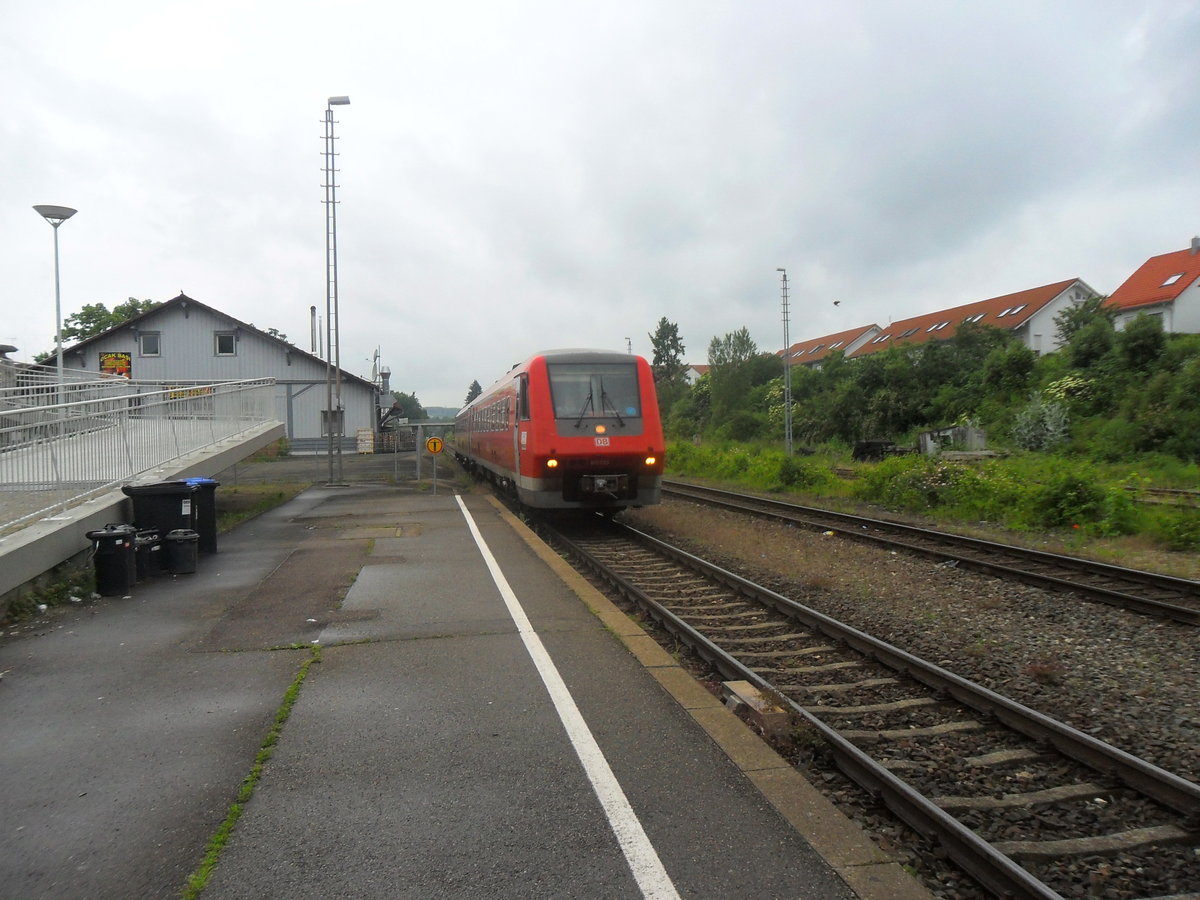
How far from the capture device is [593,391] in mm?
12812

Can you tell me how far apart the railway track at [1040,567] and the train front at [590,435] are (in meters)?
3.25

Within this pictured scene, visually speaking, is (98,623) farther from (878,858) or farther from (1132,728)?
(1132,728)

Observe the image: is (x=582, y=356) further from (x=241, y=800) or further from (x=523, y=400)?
(x=241, y=800)

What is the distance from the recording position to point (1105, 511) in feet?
42.4

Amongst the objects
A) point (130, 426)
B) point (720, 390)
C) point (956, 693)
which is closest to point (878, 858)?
point (956, 693)

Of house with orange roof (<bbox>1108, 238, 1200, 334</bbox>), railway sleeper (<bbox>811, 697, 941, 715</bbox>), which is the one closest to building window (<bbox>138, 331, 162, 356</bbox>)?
railway sleeper (<bbox>811, 697, 941, 715</bbox>)

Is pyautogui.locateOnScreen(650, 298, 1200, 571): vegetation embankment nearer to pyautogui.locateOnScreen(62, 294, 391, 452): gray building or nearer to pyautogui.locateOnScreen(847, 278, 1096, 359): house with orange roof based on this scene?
pyautogui.locateOnScreen(847, 278, 1096, 359): house with orange roof

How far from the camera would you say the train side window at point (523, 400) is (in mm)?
13070

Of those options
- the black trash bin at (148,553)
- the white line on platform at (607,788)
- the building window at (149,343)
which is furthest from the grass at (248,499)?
the building window at (149,343)

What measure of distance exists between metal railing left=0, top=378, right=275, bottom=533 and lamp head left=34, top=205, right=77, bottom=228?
298 cm

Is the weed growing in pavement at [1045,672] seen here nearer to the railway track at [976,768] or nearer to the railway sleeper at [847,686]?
the railway track at [976,768]

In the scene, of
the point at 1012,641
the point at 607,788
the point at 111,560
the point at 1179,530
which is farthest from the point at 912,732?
the point at 1179,530

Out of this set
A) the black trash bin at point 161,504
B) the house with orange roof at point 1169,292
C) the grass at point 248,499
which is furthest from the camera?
the house with orange roof at point 1169,292

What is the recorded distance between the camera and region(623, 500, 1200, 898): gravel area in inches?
179
